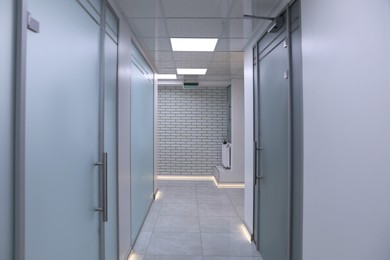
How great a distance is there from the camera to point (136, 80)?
3824mm

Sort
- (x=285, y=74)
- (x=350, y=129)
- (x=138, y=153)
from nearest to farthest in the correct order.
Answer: (x=350, y=129) < (x=285, y=74) < (x=138, y=153)

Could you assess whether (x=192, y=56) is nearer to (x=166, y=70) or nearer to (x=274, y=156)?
(x=166, y=70)

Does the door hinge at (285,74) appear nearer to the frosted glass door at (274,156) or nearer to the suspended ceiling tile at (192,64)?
the frosted glass door at (274,156)

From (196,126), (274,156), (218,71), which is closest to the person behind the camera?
(274,156)

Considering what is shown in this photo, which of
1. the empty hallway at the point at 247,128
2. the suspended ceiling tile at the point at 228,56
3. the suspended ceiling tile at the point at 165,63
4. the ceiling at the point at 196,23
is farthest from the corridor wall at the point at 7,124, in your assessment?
the suspended ceiling tile at the point at 165,63

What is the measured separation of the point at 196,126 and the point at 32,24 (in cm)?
731

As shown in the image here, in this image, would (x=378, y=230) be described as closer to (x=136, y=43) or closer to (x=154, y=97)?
(x=136, y=43)

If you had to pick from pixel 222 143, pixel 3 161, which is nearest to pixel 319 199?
pixel 3 161

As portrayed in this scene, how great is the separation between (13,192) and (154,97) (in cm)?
490

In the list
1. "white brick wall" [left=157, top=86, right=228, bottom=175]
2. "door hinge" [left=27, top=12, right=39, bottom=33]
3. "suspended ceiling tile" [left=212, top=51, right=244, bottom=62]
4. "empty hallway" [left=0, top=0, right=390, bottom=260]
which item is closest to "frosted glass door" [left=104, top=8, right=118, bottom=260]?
"empty hallway" [left=0, top=0, right=390, bottom=260]

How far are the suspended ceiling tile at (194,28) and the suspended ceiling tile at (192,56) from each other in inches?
37.0

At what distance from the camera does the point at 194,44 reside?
411cm

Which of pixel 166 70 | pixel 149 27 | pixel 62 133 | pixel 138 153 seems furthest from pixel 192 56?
pixel 62 133

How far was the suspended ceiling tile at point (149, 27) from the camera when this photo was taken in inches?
123
